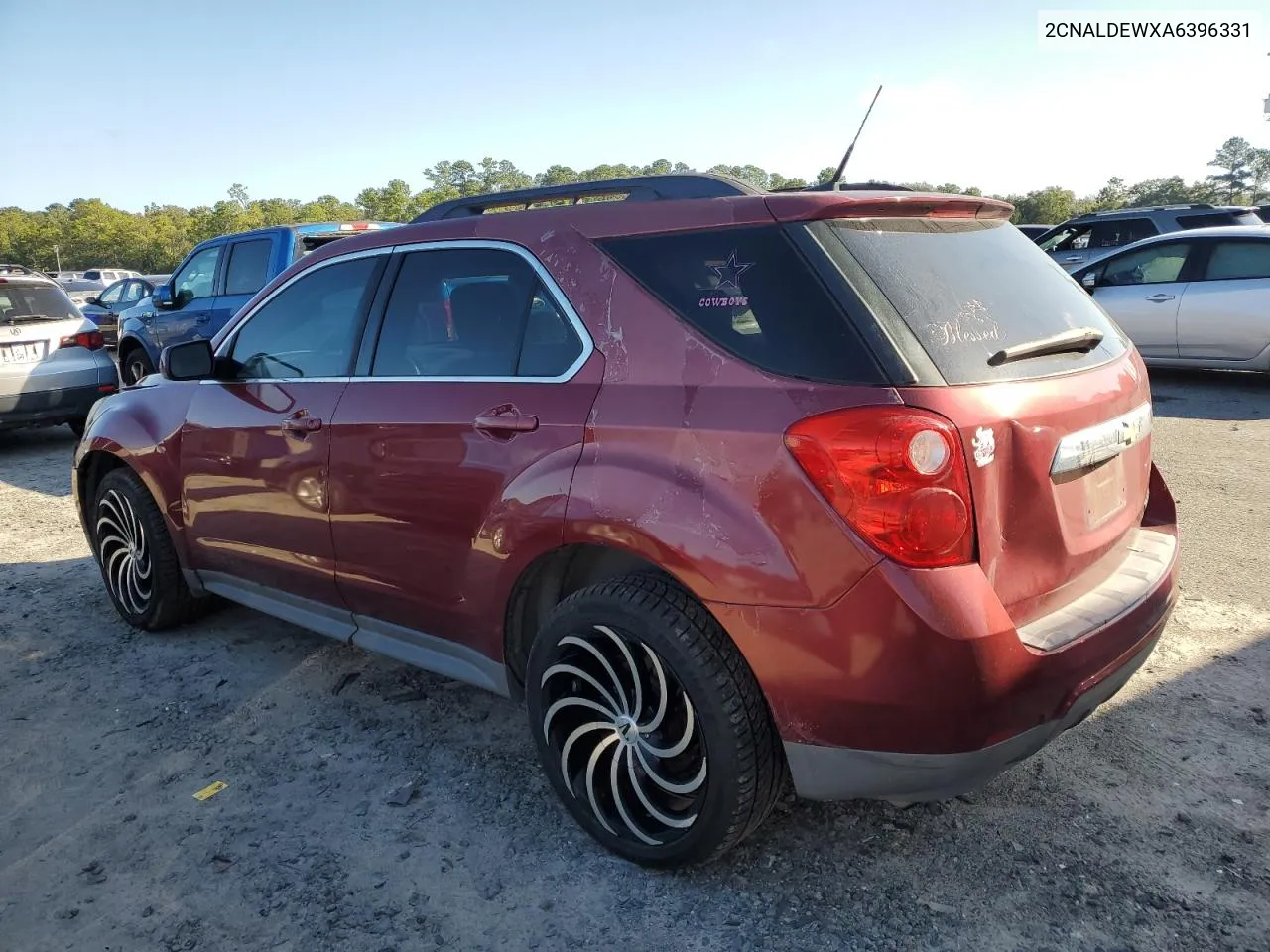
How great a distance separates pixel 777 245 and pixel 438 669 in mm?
1761

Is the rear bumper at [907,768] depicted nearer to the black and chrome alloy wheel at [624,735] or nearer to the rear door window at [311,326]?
the black and chrome alloy wheel at [624,735]

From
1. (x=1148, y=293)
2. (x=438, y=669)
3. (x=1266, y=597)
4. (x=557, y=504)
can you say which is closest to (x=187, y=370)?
(x=438, y=669)

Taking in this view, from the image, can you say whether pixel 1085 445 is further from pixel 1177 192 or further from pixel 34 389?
pixel 1177 192

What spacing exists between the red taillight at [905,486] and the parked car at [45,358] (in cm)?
826

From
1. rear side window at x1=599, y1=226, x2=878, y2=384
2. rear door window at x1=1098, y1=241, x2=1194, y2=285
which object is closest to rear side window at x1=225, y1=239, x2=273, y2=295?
rear side window at x1=599, y1=226, x2=878, y2=384

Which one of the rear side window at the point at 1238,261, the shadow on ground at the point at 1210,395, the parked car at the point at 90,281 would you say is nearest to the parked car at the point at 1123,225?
the shadow on ground at the point at 1210,395

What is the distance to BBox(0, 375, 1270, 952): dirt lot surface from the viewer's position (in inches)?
91.0

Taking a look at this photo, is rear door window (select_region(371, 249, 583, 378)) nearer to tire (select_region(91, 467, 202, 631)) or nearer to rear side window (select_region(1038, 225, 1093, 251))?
tire (select_region(91, 467, 202, 631))

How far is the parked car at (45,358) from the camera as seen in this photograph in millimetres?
8219

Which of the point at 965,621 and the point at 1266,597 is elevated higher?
the point at 965,621

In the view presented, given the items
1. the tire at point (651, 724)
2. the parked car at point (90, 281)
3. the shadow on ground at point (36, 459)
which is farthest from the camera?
the parked car at point (90, 281)

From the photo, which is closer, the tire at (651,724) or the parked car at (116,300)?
the tire at (651,724)

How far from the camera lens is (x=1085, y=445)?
2344mm

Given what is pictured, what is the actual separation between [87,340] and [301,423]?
6.86 m
